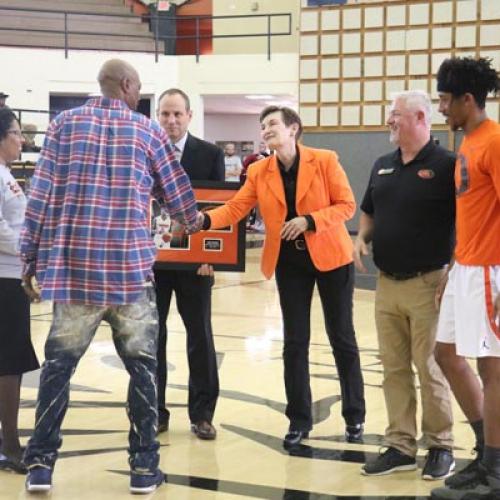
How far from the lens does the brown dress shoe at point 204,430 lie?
4.90 metres

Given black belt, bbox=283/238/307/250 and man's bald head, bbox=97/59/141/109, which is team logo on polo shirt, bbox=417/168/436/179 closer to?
black belt, bbox=283/238/307/250

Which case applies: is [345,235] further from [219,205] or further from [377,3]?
[377,3]

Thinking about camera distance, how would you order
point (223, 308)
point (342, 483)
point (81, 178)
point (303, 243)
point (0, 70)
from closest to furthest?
point (81, 178), point (342, 483), point (303, 243), point (223, 308), point (0, 70)

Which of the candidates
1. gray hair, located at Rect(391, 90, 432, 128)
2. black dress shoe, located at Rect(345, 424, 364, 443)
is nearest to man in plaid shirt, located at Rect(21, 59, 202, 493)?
Answer: gray hair, located at Rect(391, 90, 432, 128)

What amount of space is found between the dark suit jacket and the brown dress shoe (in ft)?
3.97

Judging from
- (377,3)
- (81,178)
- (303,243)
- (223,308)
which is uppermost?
(377,3)

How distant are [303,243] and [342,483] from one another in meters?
1.20

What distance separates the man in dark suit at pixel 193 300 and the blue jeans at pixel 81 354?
849mm

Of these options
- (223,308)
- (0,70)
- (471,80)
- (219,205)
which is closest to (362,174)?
(223,308)

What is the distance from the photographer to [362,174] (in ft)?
46.7

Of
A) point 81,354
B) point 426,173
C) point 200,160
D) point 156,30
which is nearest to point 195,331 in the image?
point 200,160

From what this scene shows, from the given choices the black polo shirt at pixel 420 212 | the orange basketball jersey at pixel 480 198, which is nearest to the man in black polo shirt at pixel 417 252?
the black polo shirt at pixel 420 212

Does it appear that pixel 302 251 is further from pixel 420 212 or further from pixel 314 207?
pixel 420 212

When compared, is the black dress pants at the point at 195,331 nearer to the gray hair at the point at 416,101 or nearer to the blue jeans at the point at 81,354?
the blue jeans at the point at 81,354
